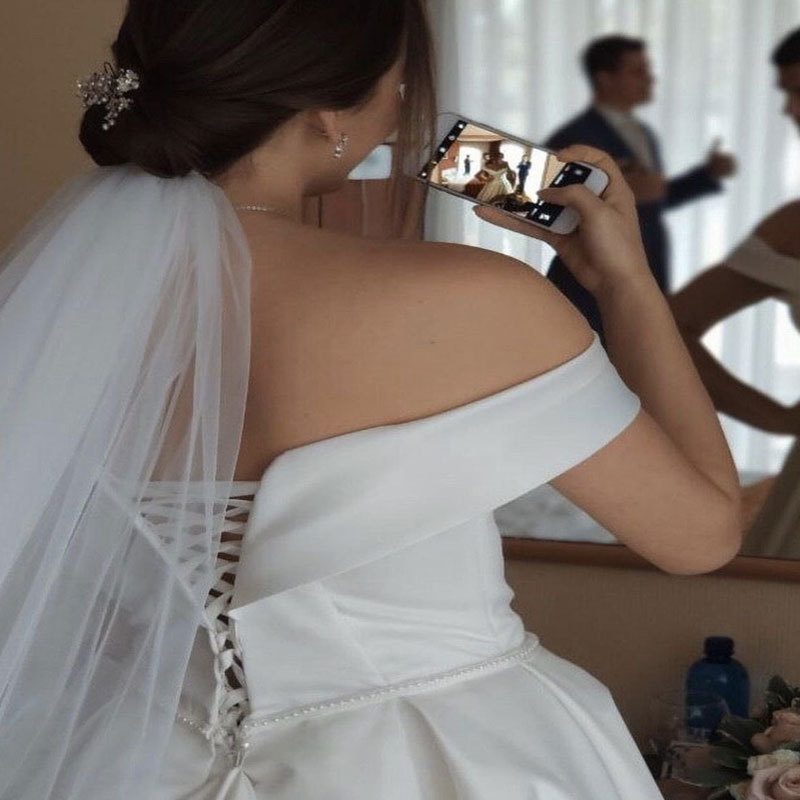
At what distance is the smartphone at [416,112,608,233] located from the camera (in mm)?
975

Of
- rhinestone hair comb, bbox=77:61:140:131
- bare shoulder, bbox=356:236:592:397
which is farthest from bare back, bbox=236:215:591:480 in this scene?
rhinestone hair comb, bbox=77:61:140:131

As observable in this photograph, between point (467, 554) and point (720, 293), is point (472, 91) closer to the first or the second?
point (720, 293)

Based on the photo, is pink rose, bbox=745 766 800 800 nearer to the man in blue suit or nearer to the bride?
the bride

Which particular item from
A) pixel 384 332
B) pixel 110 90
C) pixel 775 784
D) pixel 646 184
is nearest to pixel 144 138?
pixel 110 90

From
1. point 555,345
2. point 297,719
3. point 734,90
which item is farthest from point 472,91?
point 297,719

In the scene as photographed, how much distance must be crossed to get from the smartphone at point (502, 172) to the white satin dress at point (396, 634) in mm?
220

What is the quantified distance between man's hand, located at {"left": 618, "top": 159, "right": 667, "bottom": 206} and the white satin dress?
55cm

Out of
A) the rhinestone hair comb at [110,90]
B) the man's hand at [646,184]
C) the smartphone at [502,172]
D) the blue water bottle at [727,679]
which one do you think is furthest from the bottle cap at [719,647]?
the rhinestone hair comb at [110,90]

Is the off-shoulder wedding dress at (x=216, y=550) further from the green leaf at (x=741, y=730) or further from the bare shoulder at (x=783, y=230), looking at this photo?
the bare shoulder at (x=783, y=230)

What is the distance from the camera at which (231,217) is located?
82cm

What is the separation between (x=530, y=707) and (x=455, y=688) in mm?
55

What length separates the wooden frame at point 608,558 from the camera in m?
1.37

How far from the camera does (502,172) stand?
1004 mm

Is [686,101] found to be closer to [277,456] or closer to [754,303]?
[754,303]
